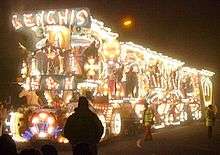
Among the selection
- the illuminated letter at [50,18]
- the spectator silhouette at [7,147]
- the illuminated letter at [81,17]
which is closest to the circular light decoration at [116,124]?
the illuminated letter at [81,17]

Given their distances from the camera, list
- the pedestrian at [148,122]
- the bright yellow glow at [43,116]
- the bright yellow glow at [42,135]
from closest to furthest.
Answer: the bright yellow glow at [43,116]
the bright yellow glow at [42,135]
the pedestrian at [148,122]

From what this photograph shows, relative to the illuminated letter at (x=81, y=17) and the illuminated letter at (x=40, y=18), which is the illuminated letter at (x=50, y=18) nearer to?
the illuminated letter at (x=40, y=18)

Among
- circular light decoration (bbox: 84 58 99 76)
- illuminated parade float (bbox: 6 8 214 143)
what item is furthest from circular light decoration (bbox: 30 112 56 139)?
circular light decoration (bbox: 84 58 99 76)

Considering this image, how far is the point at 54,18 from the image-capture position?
22172 mm

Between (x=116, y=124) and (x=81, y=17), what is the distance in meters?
5.23

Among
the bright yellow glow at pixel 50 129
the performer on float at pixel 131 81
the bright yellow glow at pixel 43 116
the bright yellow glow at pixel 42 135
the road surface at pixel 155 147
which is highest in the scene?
the performer on float at pixel 131 81

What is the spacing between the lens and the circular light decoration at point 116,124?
78.8ft

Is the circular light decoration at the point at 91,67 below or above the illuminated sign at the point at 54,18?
below

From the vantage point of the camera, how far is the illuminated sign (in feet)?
71.1

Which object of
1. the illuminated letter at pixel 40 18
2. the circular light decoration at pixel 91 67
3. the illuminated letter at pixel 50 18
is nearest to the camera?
the illuminated letter at pixel 50 18

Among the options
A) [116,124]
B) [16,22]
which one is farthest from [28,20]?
[116,124]

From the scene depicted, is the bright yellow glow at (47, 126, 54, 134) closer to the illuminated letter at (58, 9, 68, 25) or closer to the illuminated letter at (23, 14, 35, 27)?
the illuminated letter at (58, 9, 68, 25)

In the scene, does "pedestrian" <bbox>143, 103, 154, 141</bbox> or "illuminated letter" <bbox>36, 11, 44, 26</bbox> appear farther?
"pedestrian" <bbox>143, 103, 154, 141</bbox>

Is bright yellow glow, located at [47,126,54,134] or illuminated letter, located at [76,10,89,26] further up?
illuminated letter, located at [76,10,89,26]
